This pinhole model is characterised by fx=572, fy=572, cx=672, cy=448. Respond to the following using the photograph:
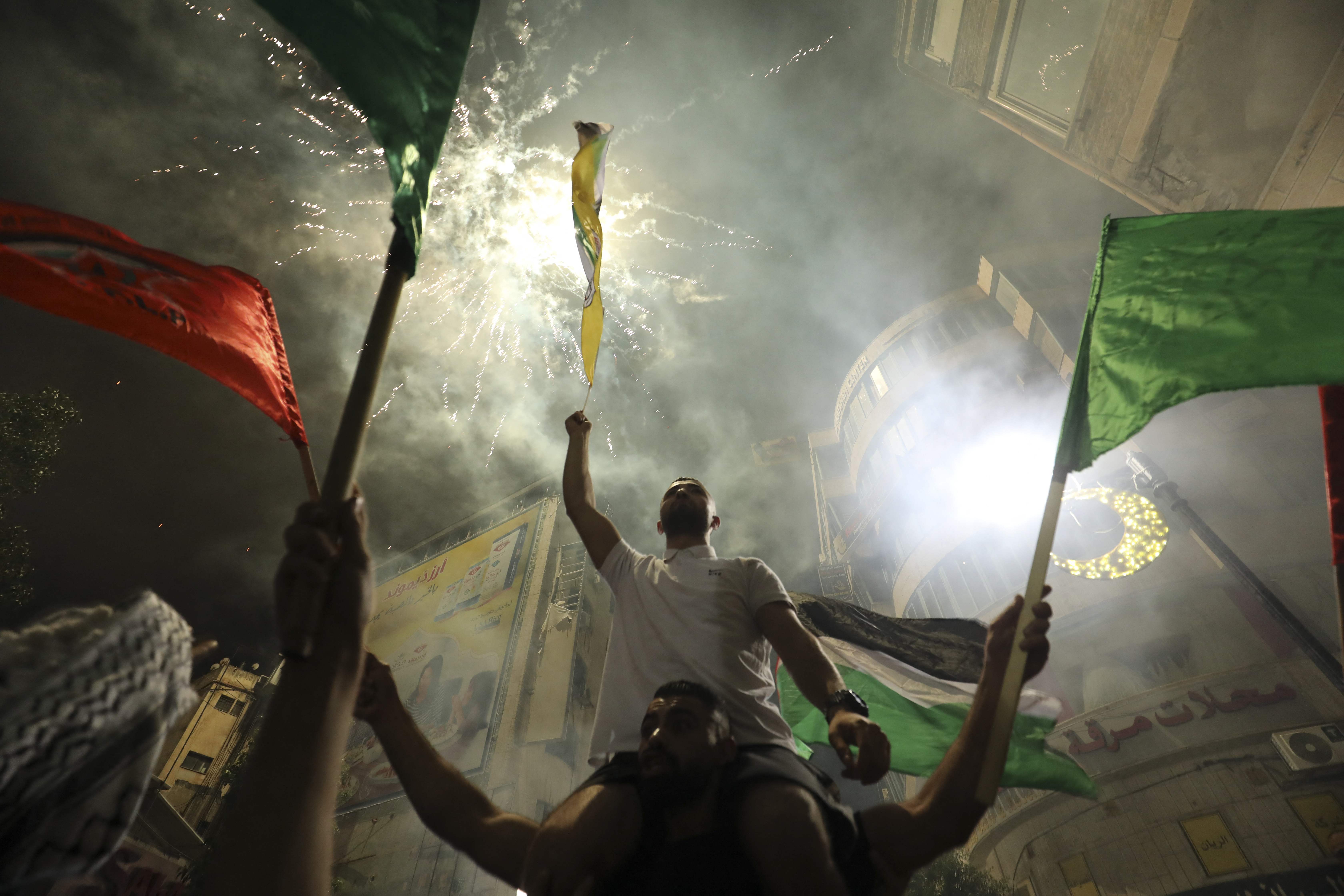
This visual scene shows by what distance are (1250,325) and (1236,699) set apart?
21611mm

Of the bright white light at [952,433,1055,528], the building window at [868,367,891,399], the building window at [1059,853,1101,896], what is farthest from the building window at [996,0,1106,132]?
the building window at [868,367,891,399]

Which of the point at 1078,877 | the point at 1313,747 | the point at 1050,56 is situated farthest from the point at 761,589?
the point at 1078,877

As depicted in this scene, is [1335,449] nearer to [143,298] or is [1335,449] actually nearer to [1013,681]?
[1013,681]

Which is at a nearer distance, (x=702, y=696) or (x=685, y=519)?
(x=702, y=696)

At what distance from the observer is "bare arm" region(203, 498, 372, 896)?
98cm

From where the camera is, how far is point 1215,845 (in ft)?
53.2

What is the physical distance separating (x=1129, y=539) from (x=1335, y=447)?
1692cm

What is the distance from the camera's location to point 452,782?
92.2 inches

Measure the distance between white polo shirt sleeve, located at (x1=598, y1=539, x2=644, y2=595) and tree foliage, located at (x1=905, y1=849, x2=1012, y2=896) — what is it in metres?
21.0

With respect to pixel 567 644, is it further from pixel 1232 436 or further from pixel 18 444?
pixel 1232 436

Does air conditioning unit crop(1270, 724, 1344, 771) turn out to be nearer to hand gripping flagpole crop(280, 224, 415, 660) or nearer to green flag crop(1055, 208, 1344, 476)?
green flag crop(1055, 208, 1344, 476)

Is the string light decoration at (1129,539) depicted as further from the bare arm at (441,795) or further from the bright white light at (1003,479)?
the bare arm at (441,795)

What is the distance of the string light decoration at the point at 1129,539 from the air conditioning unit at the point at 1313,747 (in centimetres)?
503

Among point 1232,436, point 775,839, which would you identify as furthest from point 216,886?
point 1232,436
